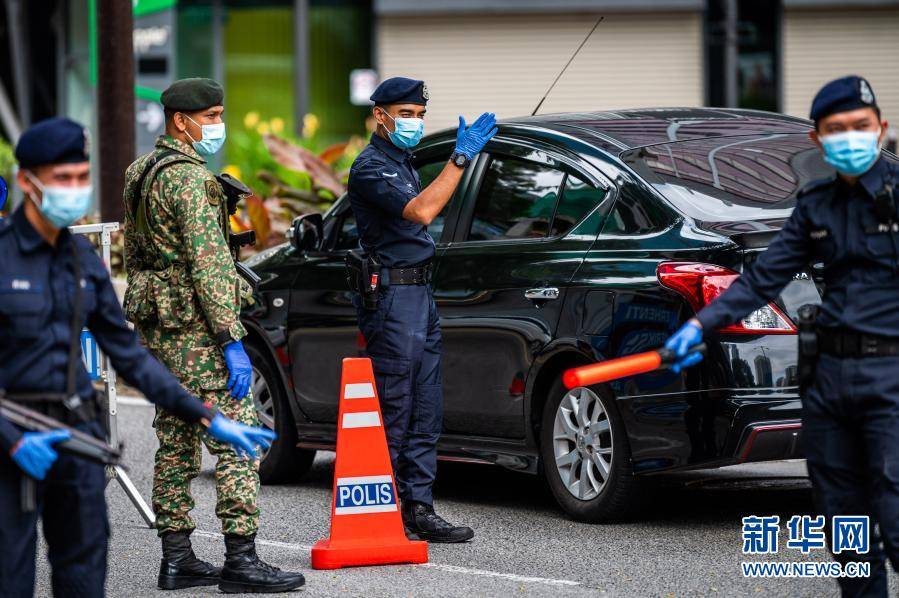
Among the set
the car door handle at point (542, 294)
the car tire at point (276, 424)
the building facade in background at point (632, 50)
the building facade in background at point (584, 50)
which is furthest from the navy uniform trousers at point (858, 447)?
the building facade in background at point (632, 50)

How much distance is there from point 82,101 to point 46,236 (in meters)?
19.7

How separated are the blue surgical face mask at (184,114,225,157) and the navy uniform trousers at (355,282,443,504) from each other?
1017mm

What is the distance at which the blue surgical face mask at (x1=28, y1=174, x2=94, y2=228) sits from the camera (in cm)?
429

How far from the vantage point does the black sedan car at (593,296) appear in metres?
6.29

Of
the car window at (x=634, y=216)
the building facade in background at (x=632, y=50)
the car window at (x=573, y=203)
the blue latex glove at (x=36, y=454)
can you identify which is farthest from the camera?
the building facade in background at (x=632, y=50)

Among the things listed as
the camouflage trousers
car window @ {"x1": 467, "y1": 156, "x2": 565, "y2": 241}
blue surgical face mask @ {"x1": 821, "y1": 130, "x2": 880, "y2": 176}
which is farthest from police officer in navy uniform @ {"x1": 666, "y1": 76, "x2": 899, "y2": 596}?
car window @ {"x1": 467, "y1": 156, "x2": 565, "y2": 241}

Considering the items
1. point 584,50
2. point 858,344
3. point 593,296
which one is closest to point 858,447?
point 858,344

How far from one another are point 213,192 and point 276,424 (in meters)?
2.52

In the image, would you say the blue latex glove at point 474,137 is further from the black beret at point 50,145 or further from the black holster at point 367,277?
the black beret at point 50,145

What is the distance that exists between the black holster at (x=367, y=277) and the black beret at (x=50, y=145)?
8.40 ft

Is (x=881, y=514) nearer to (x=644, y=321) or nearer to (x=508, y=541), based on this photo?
(x=644, y=321)

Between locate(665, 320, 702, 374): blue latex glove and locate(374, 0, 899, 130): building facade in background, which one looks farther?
locate(374, 0, 899, 130): building facade in background

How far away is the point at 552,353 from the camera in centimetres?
693

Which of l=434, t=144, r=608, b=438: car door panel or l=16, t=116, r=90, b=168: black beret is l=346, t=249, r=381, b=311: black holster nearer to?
l=434, t=144, r=608, b=438: car door panel
